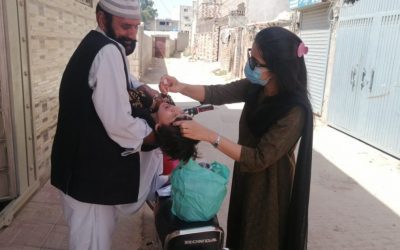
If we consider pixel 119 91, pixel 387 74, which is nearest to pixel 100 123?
pixel 119 91

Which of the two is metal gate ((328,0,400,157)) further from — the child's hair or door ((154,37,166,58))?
door ((154,37,166,58))

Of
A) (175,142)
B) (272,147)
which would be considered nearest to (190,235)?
(175,142)

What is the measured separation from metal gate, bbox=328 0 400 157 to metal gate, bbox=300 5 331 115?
0.64 metres

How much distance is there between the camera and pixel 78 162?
6.15ft

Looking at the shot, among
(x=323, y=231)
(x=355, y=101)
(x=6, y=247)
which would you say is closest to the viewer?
(x=6, y=247)

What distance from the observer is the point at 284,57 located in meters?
1.90

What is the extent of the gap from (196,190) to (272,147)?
→ 0.44 metres

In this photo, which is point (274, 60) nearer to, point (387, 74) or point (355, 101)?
point (387, 74)

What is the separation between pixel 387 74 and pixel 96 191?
20.1ft

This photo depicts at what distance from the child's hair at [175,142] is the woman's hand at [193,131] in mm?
26

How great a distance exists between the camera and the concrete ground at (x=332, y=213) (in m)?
3.36

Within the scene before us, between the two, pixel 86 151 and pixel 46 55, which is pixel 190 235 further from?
pixel 46 55

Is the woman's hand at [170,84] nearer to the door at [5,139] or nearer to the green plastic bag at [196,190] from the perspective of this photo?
the green plastic bag at [196,190]

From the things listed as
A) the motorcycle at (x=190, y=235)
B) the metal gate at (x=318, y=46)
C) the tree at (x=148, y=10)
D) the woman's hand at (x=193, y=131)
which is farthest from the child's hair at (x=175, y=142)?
the tree at (x=148, y=10)
